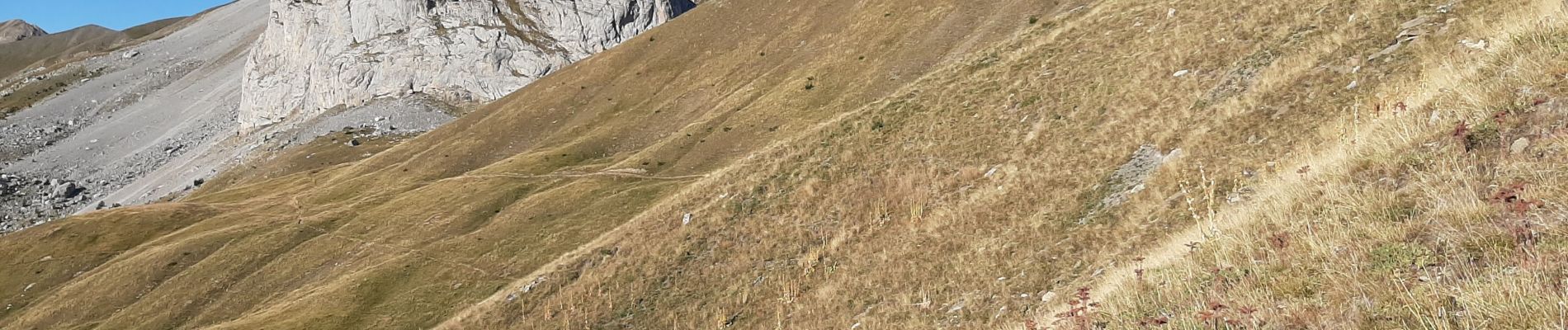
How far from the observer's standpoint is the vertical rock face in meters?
168

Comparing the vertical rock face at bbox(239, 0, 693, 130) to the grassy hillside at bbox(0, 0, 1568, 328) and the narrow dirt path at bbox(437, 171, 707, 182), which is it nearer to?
the grassy hillside at bbox(0, 0, 1568, 328)

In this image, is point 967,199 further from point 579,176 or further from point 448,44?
point 448,44

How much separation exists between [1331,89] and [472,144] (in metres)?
69.2

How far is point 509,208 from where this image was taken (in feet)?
160

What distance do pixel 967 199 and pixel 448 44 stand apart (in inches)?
6656

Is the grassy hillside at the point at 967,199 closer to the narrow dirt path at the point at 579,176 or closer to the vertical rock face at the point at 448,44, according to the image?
the narrow dirt path at the point at 579,176

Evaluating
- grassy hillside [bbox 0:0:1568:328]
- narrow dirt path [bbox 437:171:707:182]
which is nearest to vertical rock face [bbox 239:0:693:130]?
grassy hillside [bbox 0:0:1568:328]

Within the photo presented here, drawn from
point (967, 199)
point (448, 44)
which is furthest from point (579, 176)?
point (448, 44)

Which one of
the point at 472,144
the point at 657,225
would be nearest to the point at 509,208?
the point at 657,225

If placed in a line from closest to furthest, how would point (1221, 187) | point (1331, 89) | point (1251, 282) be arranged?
1. point (1251, 282)
2. point (1221, 187)
3. point (1331, 89)

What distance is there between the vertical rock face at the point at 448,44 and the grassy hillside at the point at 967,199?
9785 centimetres

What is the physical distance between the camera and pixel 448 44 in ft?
565

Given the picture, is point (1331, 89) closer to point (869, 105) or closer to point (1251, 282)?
point (1251, 282)

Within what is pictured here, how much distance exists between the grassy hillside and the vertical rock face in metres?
97.8
